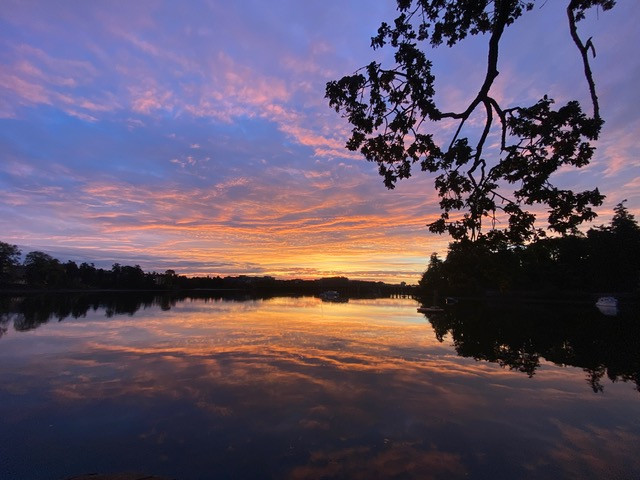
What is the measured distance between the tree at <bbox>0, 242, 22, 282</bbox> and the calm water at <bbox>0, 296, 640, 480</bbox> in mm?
109267

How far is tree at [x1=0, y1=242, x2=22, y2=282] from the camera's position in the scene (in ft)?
341

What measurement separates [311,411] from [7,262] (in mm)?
129099

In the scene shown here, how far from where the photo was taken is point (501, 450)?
27.9 feet

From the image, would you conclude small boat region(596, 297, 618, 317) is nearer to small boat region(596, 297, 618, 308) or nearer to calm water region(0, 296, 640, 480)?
small boat region(596, 297, 618, 308)

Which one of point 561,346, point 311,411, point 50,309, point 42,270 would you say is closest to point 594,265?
point 561,346

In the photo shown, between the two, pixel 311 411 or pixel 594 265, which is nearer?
pixel 311 411

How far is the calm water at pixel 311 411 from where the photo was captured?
7699 mm

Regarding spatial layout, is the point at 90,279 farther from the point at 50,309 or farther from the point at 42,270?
the point at 50,309

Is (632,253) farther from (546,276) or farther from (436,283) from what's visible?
(436,283)

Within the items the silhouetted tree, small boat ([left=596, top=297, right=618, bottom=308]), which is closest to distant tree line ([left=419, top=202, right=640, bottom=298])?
small boat ([left=596, top=297, right=618, bottom=308])

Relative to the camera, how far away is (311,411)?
10.7 metres

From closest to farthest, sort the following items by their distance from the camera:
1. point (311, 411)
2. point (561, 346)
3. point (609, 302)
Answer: point (311, 411) < point (561, 346) < point (609, 302)

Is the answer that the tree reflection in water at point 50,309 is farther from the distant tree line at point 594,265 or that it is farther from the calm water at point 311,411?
the distant tree line at point 594,265

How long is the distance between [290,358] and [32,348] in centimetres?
1308
